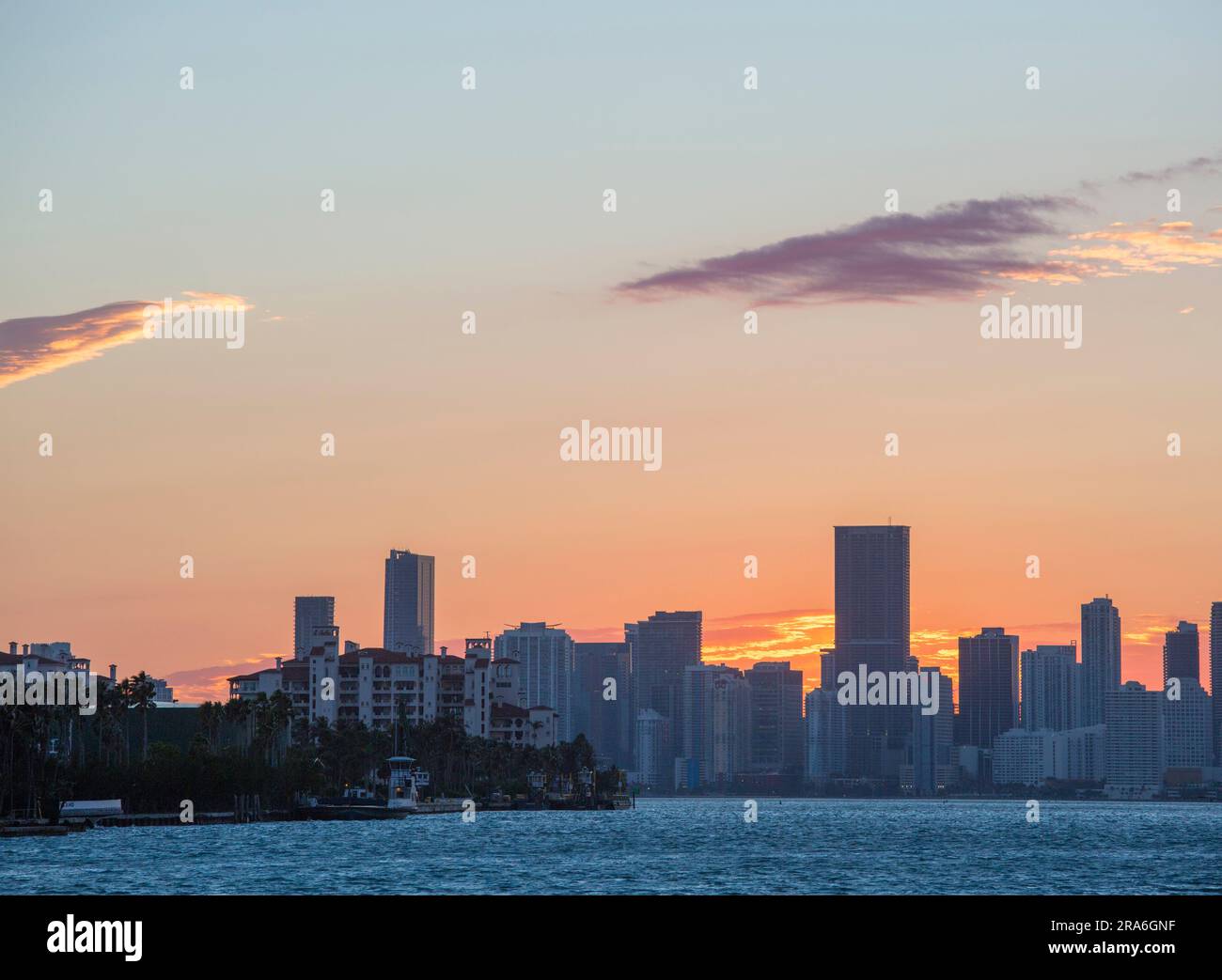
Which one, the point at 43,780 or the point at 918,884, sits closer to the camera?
the point at 918,884

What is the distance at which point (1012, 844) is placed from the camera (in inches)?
Answer: 6919

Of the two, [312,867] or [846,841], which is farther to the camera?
[846,841]

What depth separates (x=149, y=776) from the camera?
619ft

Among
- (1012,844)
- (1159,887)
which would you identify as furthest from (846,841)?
(1159,887)
